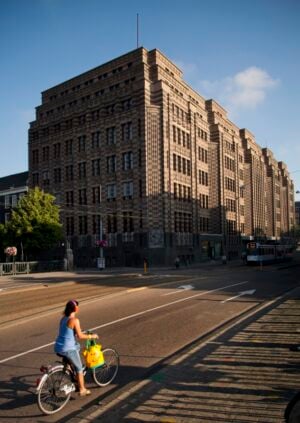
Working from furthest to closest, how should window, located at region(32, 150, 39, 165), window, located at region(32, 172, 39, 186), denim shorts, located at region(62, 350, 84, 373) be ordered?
window, located at region(32, 150, 39, 165)
window, located at region(32, 172, 39, 186)
denim shorts, located at region(62, 350, 84, 373)

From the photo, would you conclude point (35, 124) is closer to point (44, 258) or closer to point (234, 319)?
point (44, 258)

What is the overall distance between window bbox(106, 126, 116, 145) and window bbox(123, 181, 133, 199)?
6788 mm

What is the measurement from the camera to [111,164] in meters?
54.7

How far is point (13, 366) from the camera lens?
28.1 ft

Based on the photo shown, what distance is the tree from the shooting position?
43594 millimetres

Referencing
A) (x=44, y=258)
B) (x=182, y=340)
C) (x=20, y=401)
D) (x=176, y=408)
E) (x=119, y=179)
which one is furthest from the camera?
(x=44, y=258)

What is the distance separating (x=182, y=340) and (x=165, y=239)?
38985 millimetres

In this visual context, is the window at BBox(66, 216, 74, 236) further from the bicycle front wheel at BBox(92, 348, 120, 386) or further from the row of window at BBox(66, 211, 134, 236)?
the bicycle front wheel at BBox(92, 348, 120, 386)

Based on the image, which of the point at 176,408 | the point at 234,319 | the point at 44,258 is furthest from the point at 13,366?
the point at 44,258

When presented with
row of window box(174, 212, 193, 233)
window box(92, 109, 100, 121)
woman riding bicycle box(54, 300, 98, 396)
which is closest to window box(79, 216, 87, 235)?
row of window box(174, 212, 193, 233)

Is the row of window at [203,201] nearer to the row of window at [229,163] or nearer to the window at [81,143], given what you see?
the row of window at [229,163]

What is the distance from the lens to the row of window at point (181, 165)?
53188 millimetres

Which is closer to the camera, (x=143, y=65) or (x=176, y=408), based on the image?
(x=176, y=408)

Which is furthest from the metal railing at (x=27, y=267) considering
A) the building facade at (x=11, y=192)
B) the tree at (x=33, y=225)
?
the building facade at (x=11, y=192)
